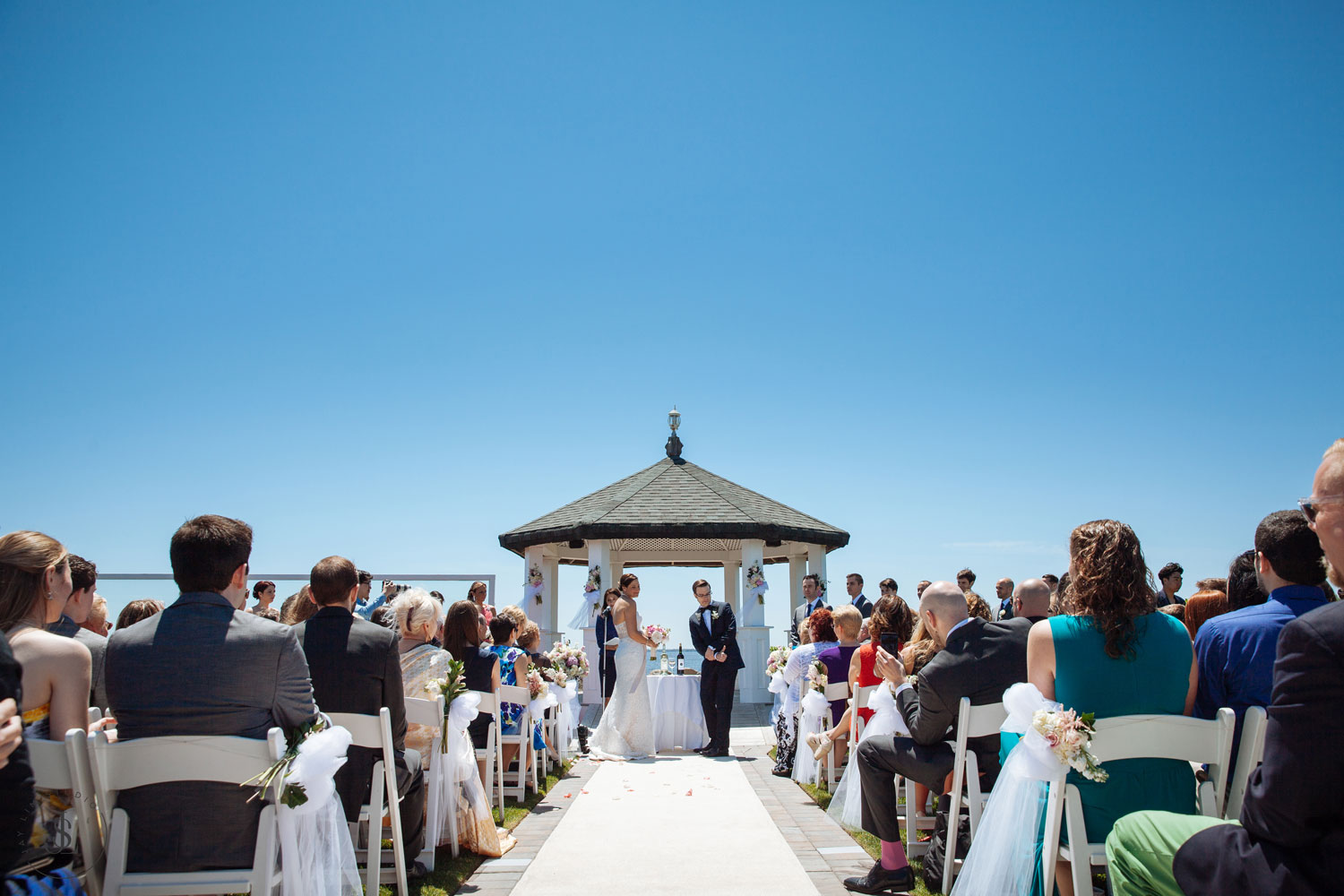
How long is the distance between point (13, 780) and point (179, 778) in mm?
786

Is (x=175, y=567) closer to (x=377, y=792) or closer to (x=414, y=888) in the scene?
(x=377, y=792)

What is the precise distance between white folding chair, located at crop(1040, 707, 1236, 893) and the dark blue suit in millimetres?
7736

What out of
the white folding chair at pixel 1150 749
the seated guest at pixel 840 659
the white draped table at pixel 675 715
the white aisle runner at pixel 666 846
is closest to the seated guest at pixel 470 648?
the white aisle runner at pixel 666 846

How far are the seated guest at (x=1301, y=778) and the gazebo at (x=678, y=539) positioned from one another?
13540mm

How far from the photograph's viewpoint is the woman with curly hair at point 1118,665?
3604mm

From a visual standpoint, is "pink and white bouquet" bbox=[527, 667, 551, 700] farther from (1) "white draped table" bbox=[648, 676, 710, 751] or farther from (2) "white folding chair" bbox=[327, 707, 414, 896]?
(2) "white folding chair" bbox=[327, 707, 414, 896]

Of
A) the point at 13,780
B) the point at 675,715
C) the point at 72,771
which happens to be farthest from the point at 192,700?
the point at 675,715

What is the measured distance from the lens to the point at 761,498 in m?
19.8

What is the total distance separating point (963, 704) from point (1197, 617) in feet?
7.12

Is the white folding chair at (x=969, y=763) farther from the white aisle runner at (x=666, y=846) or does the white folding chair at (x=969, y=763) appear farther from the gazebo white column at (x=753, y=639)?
the gazebo white column at (x=753, y=639)

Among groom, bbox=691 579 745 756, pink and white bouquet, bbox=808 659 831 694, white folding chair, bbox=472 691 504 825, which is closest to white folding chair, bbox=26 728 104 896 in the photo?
white folding chair, bbox=472 691 504 825

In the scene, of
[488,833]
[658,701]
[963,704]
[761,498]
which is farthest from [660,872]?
[761,498]

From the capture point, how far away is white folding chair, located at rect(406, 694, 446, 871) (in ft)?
18.0

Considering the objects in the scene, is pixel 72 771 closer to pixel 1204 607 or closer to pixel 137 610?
pixel 137 610
